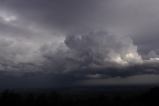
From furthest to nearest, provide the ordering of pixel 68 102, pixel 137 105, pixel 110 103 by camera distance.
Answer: pixel 68 102 → pixel 110 103 → pixel 137 105

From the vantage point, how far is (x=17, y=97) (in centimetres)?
13338

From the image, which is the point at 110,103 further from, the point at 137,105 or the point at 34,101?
the point at 34,101

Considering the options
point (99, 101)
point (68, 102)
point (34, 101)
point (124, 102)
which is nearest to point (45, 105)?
point (34, 101)

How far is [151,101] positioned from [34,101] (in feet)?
211

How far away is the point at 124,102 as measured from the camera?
456ft

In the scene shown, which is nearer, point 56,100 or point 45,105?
point 45,105

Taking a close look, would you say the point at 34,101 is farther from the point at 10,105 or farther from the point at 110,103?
the point at 110,103

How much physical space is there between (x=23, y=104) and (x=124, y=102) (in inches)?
2206

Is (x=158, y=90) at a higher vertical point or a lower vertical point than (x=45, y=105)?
higher

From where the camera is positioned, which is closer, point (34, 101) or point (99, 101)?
point (34, 101)

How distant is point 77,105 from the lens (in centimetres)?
Result: 13975

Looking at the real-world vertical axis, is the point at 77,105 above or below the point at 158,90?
below

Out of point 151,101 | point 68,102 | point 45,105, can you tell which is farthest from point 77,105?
point 151,101

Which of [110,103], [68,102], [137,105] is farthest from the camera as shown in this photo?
[68,102]
